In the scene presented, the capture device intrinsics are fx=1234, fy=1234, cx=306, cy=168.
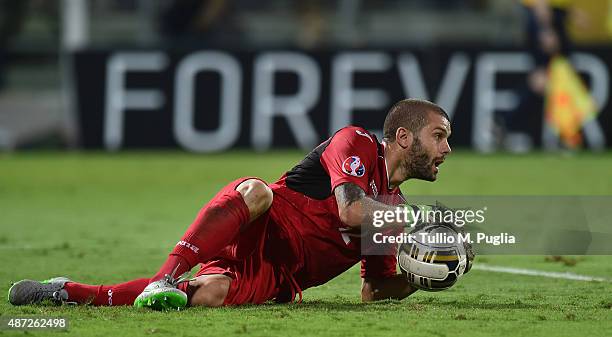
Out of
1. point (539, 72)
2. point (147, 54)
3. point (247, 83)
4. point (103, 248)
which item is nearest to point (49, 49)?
point (147, 54)

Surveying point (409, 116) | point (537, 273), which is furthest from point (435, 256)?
point (537, 273)

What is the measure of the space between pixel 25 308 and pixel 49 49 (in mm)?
15734

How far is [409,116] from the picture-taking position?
6.52m

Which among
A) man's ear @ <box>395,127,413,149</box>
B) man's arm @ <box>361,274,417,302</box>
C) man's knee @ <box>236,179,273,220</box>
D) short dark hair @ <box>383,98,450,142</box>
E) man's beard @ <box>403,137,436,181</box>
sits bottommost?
man's arm @ <box>361,274,417,302</box>

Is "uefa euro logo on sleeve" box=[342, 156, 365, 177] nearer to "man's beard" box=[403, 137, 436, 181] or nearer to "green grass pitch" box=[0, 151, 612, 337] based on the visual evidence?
"man's beard" box=[403, 137, 436, 181]

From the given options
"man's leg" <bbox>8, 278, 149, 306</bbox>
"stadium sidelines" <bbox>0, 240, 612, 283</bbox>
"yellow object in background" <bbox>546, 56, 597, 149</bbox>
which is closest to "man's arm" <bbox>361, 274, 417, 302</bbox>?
"man's leg" <bbox>8, 278, 149, 306</bbox>

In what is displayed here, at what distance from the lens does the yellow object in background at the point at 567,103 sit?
63.6 feet

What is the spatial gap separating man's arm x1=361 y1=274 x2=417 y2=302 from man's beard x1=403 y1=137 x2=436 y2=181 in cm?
59

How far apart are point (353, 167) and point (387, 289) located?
2.68 ft

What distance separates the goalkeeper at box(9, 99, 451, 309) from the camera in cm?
630

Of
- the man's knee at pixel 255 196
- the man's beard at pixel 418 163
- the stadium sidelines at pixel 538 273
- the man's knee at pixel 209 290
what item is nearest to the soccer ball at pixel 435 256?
the man's beard at pixel 418 163

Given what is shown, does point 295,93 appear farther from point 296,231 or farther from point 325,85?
point 296,231

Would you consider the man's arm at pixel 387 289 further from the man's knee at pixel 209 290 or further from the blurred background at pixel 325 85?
the blurred background at pixel 325 85

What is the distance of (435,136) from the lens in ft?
21.3
